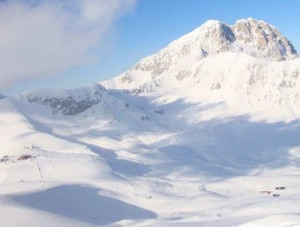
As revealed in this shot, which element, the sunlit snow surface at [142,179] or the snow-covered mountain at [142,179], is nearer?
the sunlit snow surface at [142,179]

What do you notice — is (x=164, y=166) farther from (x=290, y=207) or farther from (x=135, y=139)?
(x=290, y=207)

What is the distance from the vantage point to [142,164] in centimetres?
14488

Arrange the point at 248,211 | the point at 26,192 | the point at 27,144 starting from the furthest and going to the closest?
the point at 27,144
the point at 26,192
the point at 248,211

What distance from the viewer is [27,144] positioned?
6526 inches

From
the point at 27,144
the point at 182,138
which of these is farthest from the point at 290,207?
the point at 182,138

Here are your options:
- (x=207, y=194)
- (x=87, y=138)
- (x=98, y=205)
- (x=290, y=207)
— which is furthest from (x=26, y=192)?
(x=87, y=138)

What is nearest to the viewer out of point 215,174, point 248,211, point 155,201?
point 248,211

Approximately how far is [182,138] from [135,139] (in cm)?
1749

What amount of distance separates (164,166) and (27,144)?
4666 cm

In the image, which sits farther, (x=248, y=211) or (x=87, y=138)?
(x=87, y=138)

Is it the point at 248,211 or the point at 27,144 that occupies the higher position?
the point at 27,144

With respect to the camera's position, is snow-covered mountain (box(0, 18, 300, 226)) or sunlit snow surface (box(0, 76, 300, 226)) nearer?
sunlit snow surface (box(0, 76, 300, 226))

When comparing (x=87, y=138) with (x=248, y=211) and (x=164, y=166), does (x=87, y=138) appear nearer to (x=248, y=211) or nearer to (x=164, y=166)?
(x=164, y=166)

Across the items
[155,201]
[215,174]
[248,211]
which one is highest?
[215,174]
